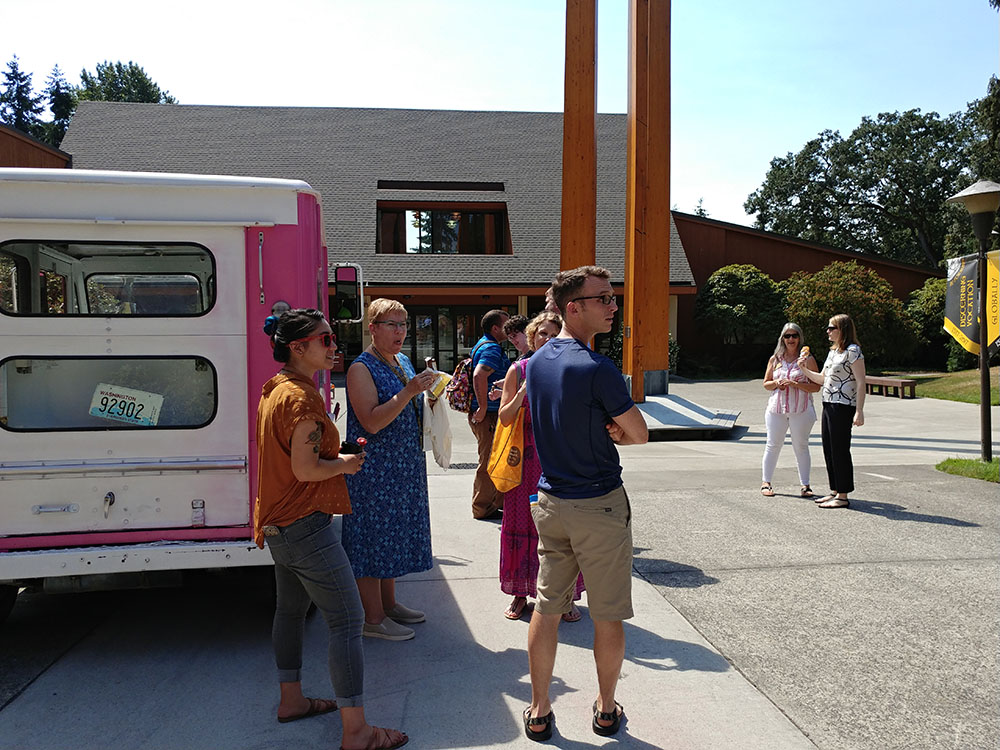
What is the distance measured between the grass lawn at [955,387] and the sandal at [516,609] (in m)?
15.7

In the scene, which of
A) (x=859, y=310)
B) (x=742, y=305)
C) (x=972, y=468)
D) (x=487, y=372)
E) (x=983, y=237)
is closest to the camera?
(x=487, y=372)

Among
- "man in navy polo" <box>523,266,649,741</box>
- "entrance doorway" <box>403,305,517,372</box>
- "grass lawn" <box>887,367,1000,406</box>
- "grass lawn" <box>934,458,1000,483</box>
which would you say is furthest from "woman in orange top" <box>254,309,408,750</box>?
"entrance doorway" <box>403,305,517,372</box>

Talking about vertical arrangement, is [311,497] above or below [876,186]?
below

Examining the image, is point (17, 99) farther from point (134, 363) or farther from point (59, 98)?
point (134, 363)

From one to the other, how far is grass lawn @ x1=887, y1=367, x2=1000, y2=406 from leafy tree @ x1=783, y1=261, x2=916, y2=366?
4.79 feet

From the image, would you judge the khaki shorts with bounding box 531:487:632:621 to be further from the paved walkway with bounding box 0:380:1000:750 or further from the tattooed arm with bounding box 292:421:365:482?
the tattooed arm with bounding box 292:421:365:482

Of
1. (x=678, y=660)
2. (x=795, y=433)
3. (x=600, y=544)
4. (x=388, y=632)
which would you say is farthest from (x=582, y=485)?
(x=795, y=433)

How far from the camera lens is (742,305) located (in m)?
26.6

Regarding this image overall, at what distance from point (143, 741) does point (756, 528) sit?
16.1ft

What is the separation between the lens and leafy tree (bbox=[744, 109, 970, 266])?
4594cm

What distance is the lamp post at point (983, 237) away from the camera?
9.31m

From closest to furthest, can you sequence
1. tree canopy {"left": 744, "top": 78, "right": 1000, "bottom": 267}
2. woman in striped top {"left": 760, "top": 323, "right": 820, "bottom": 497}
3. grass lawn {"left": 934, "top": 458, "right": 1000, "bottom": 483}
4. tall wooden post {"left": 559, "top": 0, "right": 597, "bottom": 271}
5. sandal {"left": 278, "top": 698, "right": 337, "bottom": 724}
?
1. sandal {"left": 278, "top": 698, "right": 337, "bottom": 724}
2. woman in striped top {"left": 760, "top": 323, "right": 820, "bottom": 497}
3. grass lawn {"left": 934, "top": 458, "right": 1000, "bottom": 483}
4. tall wooden post {"left": 559, "top": 0, "right": 597, "bottom": 271}
5. tree canopy {"left": 744, "top": 78, "right": 1000, "bottom": 267}

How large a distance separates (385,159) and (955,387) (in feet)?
64.3

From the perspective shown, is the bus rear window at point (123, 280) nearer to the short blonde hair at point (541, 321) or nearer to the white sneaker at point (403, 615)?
the short blonde hair at point (541, 321)
